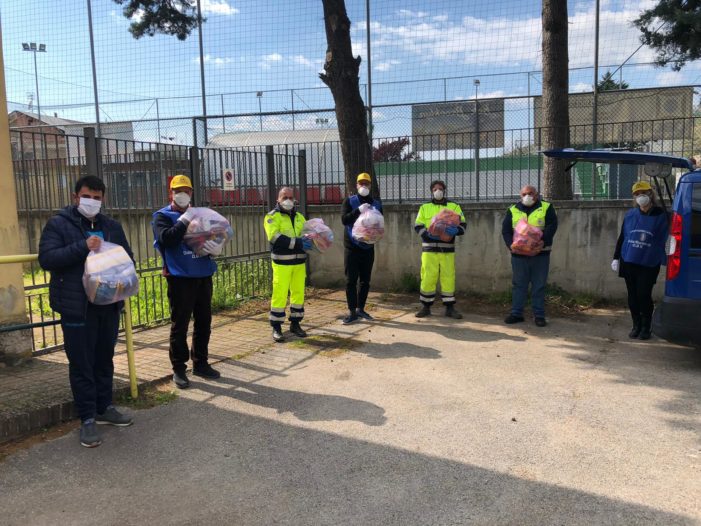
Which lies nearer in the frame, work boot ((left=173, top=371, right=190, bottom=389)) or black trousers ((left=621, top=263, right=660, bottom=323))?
work boot ((left=173, top=371, right=190, bottom=389))

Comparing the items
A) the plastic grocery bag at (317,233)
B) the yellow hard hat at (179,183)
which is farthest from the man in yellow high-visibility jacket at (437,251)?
the yellow hard hat at (179,183)

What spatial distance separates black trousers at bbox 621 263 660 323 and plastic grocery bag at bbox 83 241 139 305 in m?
5.56

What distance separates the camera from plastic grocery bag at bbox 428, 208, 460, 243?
755cm

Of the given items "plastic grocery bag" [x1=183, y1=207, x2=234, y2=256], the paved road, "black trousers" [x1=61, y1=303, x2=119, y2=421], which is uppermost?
"plastic grocery bag" [x1=183, y1=207, x2=234, y2=256]

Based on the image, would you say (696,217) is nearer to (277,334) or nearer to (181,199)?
(277,334)

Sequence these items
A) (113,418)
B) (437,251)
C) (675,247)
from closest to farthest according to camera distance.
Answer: (113,418) < (675,247) < (437,251)

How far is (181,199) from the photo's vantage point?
505 centimetres

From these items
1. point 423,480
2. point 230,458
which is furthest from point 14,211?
point 423,480

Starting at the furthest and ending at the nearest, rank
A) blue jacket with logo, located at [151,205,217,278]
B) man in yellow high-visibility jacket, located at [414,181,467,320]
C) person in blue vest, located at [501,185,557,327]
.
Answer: man in yellow high-visibility jacket, located at [414,181,467,320]
person in blue vest, located at [501,185,557,327]
blue jacket with logo, located at [151,205,217,278]

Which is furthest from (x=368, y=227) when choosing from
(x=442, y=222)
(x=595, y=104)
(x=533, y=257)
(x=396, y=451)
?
(x=595, y=104)

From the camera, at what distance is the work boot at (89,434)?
3.95 meters

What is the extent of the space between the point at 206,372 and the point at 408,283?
4.85 m


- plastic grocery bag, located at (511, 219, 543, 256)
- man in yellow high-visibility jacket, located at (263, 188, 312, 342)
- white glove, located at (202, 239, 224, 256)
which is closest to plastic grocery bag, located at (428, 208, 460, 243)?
plastic grocery bag, located at (511, 219, 543, 256)

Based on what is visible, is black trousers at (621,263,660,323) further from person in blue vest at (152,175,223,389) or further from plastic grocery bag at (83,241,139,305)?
plastic grocery bag at (83,241,139,305)
